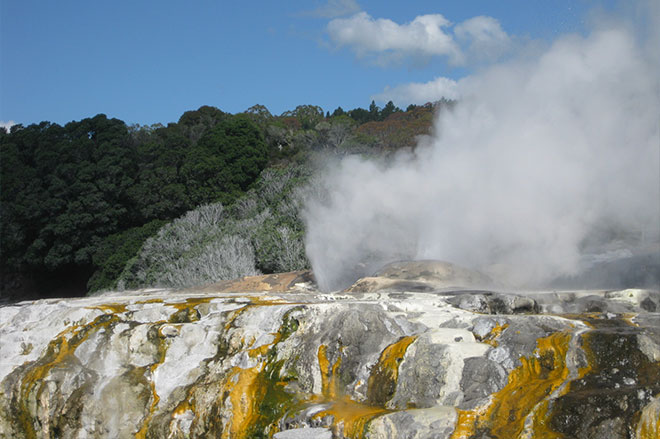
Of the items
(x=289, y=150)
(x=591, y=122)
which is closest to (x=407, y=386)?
(x=591, y=122)

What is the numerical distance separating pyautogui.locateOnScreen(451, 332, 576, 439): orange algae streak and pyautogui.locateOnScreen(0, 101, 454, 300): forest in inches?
569

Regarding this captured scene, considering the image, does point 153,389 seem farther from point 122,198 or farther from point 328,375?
point 122,198

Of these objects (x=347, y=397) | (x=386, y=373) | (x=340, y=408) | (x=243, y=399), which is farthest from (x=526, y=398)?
(x=243, y=399)

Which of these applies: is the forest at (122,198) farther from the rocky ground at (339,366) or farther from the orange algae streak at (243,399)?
the orange algae streak at (243,399)

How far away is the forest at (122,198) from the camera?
22734 mm

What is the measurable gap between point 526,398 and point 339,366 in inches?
90.1

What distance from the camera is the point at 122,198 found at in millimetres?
28984

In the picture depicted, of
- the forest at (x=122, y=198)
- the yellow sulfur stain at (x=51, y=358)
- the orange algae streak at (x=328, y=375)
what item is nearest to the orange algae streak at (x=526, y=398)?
the orange algae streak at (x=328, y=375)

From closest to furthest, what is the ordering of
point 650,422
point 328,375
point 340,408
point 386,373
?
point 650,422 < point 340,408 < point 386,373 < point 328,375

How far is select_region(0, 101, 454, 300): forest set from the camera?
2273cm

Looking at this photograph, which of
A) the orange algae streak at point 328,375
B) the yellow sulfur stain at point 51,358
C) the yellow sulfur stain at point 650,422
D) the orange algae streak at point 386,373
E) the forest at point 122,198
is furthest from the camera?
the forest at point 122,198

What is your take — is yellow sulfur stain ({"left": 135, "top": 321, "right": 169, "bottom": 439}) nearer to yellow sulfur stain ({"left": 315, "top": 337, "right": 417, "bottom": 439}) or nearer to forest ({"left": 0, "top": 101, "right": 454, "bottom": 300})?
yellow sulfur stain ({"left": 315, "top": 337, "right": 417, "bottom": 439})

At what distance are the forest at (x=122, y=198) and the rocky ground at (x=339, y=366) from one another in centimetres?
1137

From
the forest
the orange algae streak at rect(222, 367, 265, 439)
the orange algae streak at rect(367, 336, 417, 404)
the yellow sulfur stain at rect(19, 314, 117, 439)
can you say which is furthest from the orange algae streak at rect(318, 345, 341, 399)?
the forest
